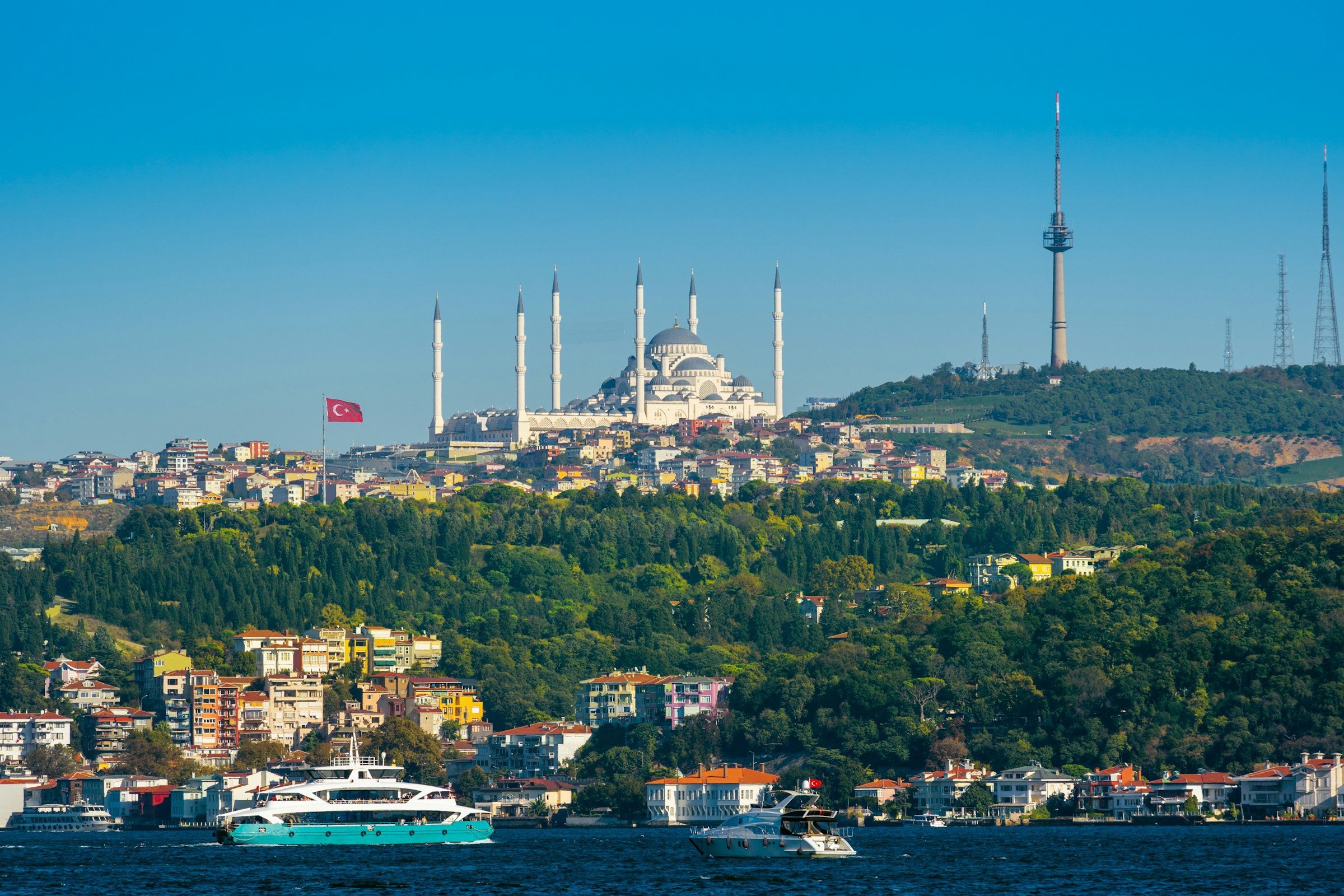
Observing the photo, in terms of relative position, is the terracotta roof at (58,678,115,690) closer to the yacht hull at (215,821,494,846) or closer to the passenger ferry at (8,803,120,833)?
the passenger ferry at (8,803,120,833)

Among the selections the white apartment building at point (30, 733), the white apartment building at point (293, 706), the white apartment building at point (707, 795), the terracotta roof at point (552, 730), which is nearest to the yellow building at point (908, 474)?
the white apartment building at point (293, 706)

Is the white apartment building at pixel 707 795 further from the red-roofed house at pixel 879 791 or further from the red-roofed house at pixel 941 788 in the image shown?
the red-roofed house at pixel 941 788

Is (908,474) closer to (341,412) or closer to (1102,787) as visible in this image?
(341,412)

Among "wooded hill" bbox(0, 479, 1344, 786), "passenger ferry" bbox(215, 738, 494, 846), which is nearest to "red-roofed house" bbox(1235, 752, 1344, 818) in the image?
"wooded hill" bbox(0, 479, 1344, 786)

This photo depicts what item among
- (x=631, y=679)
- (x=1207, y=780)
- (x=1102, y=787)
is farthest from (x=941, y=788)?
(x=631, y=679)

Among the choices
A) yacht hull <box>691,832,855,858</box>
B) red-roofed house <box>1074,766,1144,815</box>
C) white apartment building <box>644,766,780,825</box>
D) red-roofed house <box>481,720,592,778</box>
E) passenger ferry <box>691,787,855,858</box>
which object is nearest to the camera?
passenger ferry <box>691,787,855,858</box>
